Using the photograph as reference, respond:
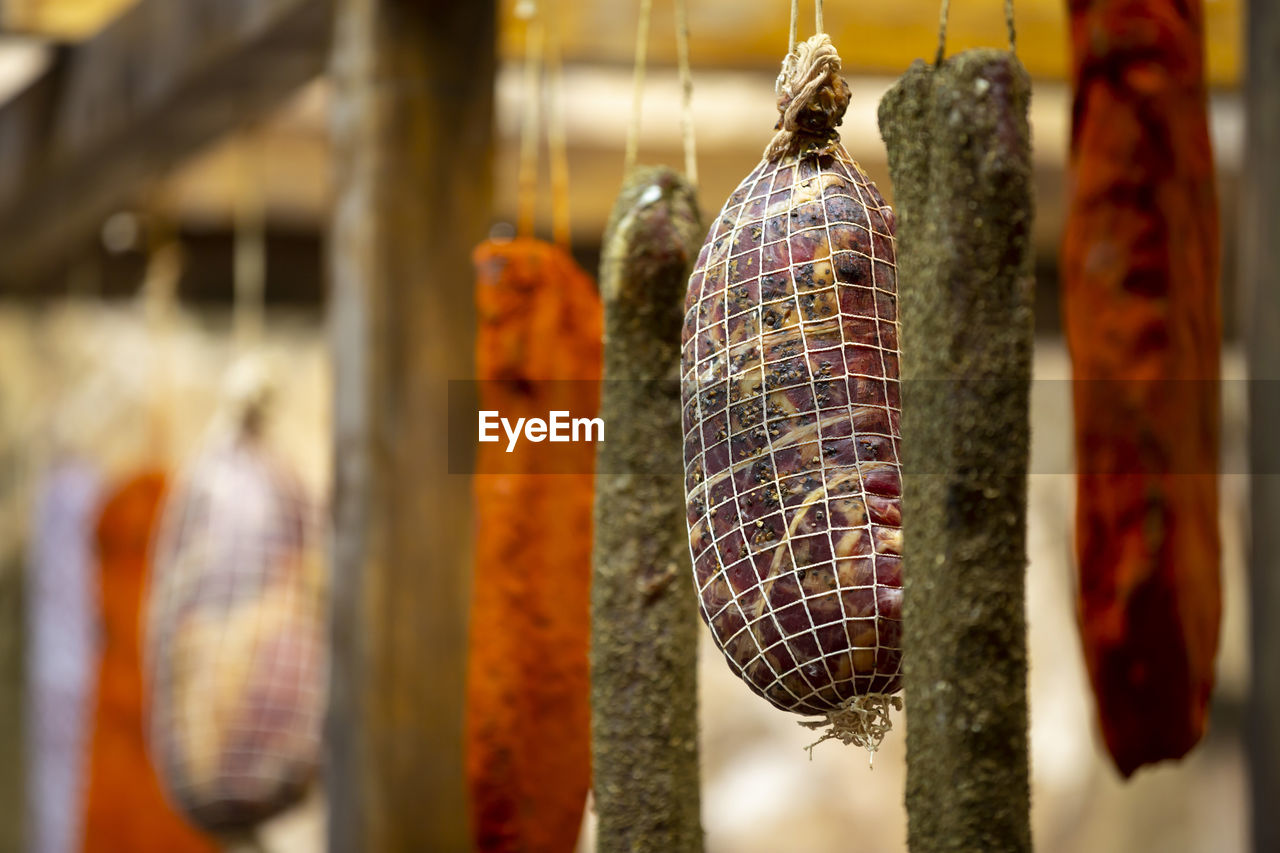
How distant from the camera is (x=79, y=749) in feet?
10.3

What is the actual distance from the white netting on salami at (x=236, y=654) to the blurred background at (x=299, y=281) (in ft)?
1.98

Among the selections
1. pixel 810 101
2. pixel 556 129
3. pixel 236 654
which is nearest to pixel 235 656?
pixel 236 654

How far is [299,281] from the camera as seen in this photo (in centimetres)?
368

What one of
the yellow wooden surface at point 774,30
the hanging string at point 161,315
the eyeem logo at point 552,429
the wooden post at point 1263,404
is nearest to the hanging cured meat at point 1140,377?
the wooden post at point 1263,404

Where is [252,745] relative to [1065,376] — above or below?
→ below

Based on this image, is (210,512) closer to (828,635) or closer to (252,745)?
(252,745)

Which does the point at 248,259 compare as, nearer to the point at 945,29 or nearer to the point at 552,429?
the point at 552,429

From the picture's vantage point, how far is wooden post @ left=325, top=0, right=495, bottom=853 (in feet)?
6.25

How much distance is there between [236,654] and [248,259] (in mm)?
1371

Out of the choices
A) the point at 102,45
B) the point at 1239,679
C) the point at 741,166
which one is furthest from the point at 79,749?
the point at 1239,679

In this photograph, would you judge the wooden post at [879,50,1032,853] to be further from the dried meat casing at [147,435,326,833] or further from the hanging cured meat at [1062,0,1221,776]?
the dried meat casing at [147,435,326,833]

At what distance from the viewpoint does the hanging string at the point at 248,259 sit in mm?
3254

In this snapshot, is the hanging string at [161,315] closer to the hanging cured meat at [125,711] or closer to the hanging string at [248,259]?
the hanging string at [248,259]

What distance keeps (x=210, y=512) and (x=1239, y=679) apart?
2.48 m
